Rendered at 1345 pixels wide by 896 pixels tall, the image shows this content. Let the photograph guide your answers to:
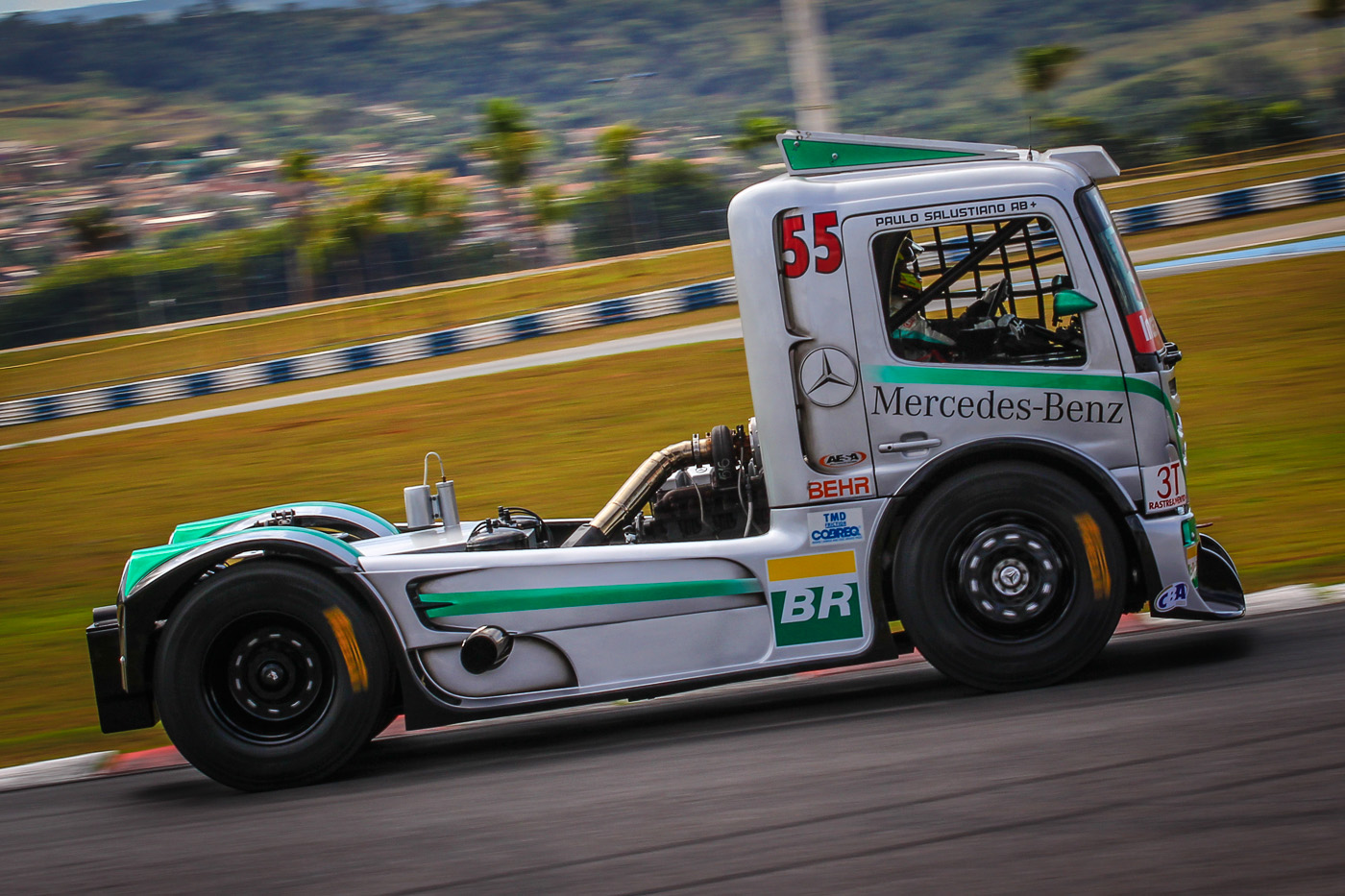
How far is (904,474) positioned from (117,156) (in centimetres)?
11698

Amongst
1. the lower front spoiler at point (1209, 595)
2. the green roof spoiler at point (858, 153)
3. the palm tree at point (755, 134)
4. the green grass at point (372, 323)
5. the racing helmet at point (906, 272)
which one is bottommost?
the lower front spoiler at point (1209, 595)

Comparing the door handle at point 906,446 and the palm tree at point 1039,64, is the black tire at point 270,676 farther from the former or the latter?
the palm tree at point 1039,64

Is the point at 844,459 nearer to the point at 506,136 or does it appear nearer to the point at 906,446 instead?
the point at 906,446

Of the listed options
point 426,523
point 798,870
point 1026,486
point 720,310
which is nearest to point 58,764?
point 426,523

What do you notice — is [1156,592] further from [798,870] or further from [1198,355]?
[1198,355]

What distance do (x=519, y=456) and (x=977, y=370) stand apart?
9316mm

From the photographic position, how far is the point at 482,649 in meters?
5.14

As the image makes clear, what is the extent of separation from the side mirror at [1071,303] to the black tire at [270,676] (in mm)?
3120

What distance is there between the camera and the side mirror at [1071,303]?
16.8 feet

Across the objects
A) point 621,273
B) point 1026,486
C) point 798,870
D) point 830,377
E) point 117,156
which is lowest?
point 798,870

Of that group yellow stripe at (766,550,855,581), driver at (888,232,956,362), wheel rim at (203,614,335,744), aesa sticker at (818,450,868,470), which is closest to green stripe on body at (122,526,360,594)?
wheel rim at (203,614,335,744)

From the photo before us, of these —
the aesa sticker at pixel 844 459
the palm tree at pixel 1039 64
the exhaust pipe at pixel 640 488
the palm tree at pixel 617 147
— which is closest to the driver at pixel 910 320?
the aesa sticker at pixel 844 459

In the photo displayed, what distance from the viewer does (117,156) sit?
108375mm

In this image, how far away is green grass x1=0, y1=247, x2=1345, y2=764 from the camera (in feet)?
26.1
